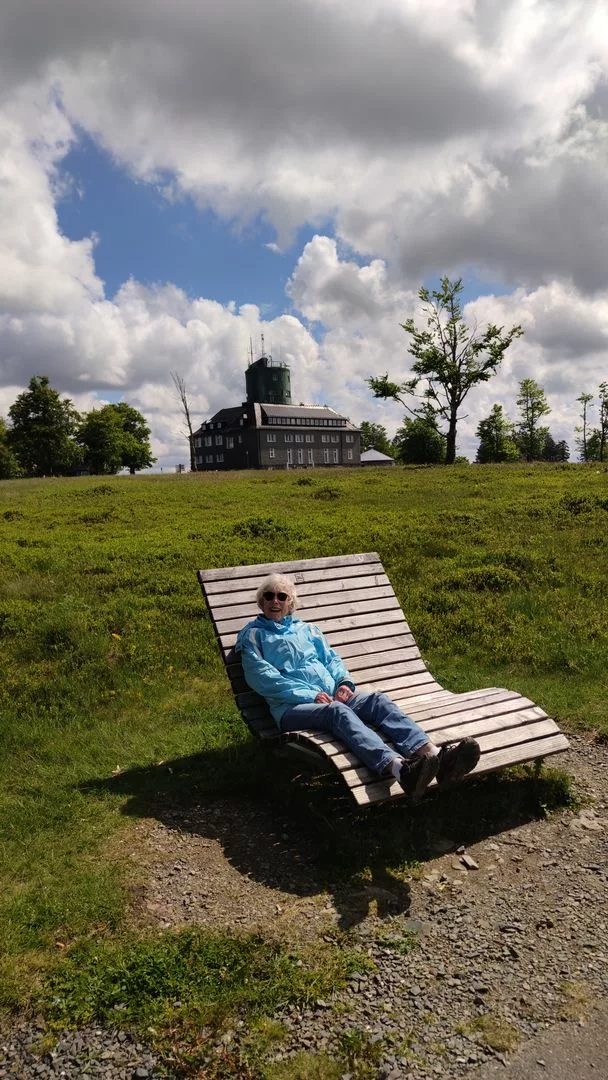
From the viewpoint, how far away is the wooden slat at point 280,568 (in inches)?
250

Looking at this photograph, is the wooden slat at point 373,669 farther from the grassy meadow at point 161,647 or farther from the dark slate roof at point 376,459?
the dark slate roof at point 376,459

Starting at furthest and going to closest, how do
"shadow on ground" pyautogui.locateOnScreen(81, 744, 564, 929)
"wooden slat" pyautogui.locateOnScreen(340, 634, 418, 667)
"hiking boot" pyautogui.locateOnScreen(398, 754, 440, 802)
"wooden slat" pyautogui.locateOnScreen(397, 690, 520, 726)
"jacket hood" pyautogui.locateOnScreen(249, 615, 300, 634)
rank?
"wooden slat" pyautogui.locateOnScreen(340, 634, 418, 667) < "jacket hood" pyautogui.locateOnScreen(249, 615, 300, 634) < "wooden slat" pyautogui.locateOnScreen(397, 690, 520, 726) < "shadow on ground" pyautogui.locateOnScreen(81, 744, 564, 929) < "hiking boot" pyautogui.locateOnScreen(398, 754, 440, 802)

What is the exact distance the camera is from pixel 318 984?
327cm

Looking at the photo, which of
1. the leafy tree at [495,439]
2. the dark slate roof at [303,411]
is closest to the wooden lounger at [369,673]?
the leafy tree at [495,439]

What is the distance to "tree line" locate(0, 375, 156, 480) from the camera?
2366 inches

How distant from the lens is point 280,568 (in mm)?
6734

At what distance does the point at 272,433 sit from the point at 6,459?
37.2 metres

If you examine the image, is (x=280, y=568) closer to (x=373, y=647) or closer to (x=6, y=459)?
(x=373, y=647)

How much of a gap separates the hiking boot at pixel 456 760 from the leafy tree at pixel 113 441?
222 ft

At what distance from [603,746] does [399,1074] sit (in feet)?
12.7

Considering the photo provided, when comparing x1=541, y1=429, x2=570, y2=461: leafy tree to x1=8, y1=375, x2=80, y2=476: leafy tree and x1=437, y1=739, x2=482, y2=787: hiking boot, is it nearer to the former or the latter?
x1=8, y1=375, x2=80, y2=476: leafy tree

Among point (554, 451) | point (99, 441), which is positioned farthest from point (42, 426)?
point (554, 451)

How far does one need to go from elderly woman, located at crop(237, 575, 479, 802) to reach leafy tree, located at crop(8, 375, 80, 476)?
59.1 meters

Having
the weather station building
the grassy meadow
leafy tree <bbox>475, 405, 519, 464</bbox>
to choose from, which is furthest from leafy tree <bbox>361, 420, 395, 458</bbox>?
the grassy meadow
